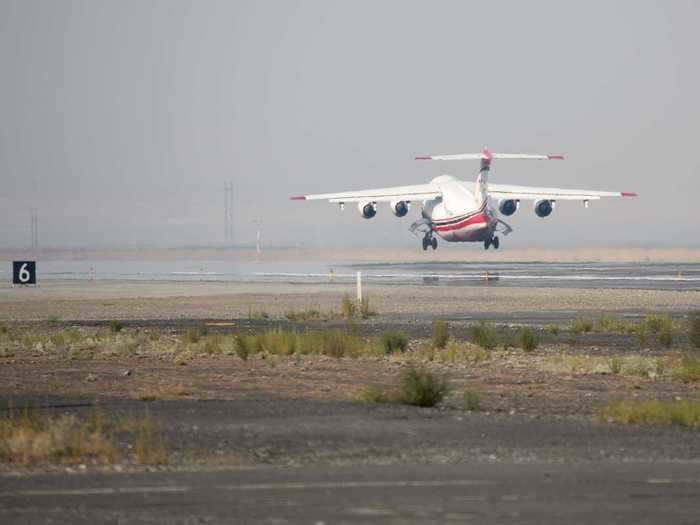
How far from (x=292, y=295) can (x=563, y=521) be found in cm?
5139

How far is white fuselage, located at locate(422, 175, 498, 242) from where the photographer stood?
104688mm

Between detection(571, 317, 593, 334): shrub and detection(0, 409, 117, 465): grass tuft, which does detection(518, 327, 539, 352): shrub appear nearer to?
detection(571, 317, 593, 334): shrub

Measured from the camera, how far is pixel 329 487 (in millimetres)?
13445

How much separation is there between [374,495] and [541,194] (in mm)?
97819

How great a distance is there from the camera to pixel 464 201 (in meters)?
106

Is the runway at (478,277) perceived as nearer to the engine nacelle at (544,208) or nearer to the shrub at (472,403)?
Answer: the engine nacelle at (544,208)

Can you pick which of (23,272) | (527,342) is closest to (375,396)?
(527,342)

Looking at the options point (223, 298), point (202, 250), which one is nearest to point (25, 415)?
point (223, 298)

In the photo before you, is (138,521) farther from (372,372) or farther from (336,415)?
(372,372)

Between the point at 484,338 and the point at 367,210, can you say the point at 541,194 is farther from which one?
the point at 484,338

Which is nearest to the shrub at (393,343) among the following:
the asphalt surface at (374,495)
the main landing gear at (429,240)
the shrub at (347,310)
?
the shrub at (347,310)

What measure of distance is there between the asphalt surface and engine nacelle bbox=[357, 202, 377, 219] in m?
94.6

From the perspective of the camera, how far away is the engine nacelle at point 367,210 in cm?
10957

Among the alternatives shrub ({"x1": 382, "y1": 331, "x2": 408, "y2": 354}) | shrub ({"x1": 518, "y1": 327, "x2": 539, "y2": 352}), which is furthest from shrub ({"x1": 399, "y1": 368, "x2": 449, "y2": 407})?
shrub ({"x1": 518, "y1": 327, "x2": 539, "y2": 352})
